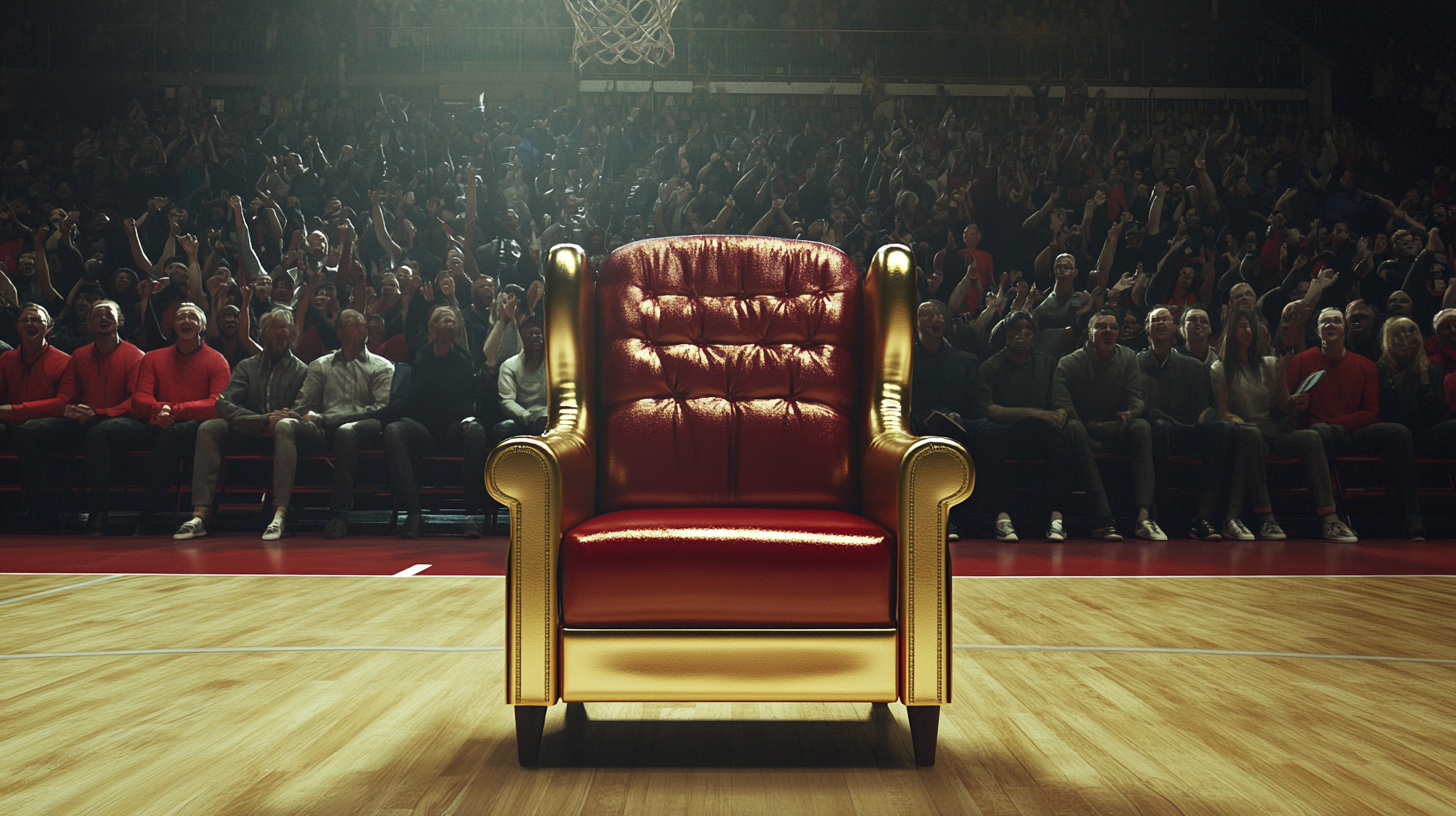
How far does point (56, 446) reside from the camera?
5.25 m

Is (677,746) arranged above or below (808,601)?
below

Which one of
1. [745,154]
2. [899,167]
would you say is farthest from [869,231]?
[745,154]

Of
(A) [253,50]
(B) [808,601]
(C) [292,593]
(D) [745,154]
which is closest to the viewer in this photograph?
(B) [808,601]

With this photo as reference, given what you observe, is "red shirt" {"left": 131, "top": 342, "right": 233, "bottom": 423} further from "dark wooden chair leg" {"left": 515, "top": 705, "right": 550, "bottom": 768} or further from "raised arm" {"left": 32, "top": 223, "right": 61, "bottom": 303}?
"dark wooden chair leg" {"left": 515, "top": 705, "right": 550, "bottom": 768}

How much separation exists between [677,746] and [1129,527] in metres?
Answer: 4.14

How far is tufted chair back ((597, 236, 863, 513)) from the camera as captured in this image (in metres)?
2.09

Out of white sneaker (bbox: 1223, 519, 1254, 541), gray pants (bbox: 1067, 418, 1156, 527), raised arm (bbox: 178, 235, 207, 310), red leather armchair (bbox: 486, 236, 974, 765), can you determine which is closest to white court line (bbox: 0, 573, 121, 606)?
red leather armchair (bbox: 486, 236, 974, 765)

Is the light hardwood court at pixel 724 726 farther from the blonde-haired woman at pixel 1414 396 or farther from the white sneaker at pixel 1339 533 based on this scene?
the blonde-haired woman at pixel 1414 396

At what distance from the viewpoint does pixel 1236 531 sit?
5.02 m

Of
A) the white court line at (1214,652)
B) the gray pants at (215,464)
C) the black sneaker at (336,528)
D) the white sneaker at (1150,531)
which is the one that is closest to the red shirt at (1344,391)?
the white sneaker at (1150,531)

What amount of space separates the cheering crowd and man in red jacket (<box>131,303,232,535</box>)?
0.06 feet

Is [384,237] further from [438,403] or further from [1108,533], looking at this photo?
[1108,533]

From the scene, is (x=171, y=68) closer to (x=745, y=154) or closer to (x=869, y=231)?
(x=745, y=154)

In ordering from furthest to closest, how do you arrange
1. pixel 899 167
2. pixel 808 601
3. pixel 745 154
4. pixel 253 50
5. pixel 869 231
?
pixel 253 50
pixel 745 154
pixel 899 167
pixel 869 231
pixel 808 601
